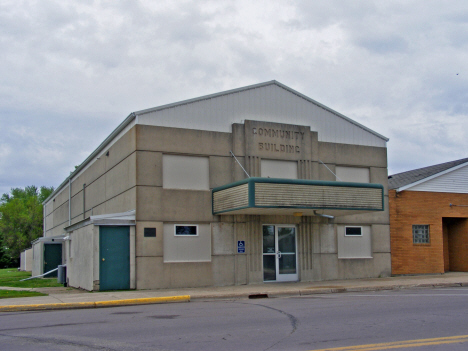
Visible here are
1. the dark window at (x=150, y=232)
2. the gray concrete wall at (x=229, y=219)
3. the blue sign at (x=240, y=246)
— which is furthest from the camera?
the blue sign at (x=240, y=246)

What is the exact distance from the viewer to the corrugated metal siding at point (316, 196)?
57.9ft

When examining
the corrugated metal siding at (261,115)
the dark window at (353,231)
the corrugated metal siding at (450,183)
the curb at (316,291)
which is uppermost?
the corrugated metal siding at (261,115)

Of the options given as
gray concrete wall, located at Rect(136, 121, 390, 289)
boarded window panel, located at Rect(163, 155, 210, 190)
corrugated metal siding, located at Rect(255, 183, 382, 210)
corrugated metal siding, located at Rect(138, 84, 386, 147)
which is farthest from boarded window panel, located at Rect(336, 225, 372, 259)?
boarded window panel, located at Rect(163, 155, 210, 190)

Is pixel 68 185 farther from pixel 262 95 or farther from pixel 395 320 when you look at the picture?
pixel 395 320

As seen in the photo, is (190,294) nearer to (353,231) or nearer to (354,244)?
(354,244)

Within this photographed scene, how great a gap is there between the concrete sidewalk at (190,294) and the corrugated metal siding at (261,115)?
6302 millimetres

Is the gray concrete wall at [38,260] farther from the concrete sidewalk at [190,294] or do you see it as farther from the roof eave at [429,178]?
the roof eave at [429,178]

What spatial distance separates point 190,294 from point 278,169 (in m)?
7.12

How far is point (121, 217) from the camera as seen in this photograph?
18.5 meters

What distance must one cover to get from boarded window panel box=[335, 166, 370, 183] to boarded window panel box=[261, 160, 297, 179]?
7.87ft

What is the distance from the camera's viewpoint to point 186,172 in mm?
19750

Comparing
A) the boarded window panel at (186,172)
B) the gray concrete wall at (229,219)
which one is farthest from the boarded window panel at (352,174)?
the boarded window panel at (186,172)

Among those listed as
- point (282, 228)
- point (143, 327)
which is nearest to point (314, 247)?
point (282, 228)

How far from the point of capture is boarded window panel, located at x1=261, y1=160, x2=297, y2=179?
21141mm
